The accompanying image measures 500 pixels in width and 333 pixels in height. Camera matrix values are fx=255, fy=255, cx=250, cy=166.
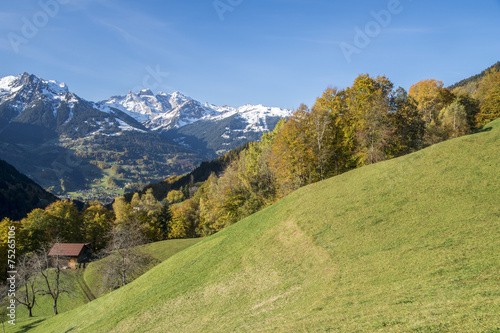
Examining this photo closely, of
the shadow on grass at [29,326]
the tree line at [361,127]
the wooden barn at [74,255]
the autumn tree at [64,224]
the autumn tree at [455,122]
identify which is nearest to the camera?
the shadow on grass at [29,326]

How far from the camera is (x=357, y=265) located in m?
18.2

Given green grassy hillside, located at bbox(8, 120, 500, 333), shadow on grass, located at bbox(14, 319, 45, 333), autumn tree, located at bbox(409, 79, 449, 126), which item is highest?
autumn tree, located at bbox(409, 79, 449, 126)

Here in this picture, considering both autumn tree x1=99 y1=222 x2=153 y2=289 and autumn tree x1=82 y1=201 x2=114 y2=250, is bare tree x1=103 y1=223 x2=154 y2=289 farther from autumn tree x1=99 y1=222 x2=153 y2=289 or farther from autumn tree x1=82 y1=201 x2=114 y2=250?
autumn tree x1=82 y1=201 x2=114 y2=250

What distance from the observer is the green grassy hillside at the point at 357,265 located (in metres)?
12.3

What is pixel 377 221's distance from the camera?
75.3 feet

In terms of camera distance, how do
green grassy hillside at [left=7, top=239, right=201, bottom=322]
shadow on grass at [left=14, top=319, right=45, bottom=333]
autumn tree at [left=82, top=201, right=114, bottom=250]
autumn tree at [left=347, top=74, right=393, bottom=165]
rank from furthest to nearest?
autumn tree at [left=82, top=201, right=114, bottom=250] → green grassy hillside at [left=7, top=239, right=201, bottom=322] → autumn tree at [left=347, top=74, right=393, bottom=165] → shadow on grass at [left=14, top=319, right=45, bottom=333]

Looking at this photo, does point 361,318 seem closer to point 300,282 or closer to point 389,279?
point 389,279

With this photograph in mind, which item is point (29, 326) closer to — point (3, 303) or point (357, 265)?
point (3, 303)

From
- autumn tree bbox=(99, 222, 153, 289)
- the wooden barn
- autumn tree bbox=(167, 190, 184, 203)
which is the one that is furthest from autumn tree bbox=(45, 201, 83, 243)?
autumn tree bbox=(167, 190, 184, 203)

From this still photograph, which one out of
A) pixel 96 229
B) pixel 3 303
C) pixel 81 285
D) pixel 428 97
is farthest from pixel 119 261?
pixel 428 97

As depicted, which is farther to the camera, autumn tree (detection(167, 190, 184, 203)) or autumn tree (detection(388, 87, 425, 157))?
autumn tree (detection(167, 190, 184, 203))

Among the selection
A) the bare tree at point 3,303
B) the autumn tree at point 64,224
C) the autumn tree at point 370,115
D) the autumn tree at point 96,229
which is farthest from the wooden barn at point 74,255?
the autumn tree at point 370,115

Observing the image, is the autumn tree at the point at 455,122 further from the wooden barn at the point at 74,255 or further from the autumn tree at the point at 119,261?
the wooden barn at the point at 74,255

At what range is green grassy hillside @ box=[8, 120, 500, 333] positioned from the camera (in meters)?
12.3
